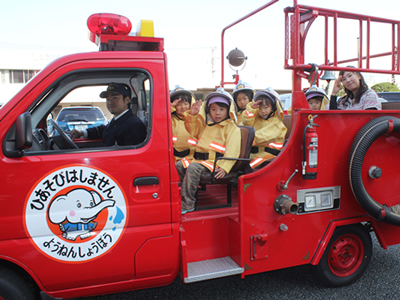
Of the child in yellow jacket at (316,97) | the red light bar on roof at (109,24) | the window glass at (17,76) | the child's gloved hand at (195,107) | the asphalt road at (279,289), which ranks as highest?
the window glass at (17,76)

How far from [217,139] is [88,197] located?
1643mm

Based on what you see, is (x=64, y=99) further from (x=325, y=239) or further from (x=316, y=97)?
(x=316, y=97)

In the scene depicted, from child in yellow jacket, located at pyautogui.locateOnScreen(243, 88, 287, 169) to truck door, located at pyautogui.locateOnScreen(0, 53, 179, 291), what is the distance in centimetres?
142

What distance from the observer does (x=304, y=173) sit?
2.78 metres

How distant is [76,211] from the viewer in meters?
2.30

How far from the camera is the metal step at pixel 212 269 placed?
2603 mm

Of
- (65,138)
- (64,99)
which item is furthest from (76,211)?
(64,99)

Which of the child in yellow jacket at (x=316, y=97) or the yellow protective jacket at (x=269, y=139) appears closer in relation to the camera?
the yellow protective jacket at (x=269, y=139)

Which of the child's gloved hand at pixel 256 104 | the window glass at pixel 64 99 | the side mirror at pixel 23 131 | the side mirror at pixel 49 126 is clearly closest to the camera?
the side mirror at pixel 23 131

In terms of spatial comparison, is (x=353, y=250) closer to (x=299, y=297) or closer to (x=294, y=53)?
(x=299, y=297)

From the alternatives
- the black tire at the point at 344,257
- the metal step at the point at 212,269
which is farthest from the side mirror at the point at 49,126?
the black tire at the point at 344,257

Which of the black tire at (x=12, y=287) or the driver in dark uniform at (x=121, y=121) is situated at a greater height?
the driver in dark uniform at (x=121, y=121)

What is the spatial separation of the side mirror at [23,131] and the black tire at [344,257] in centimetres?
266

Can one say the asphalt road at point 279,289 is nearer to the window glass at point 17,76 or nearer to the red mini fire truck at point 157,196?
the red mini fire truck at point 157,196
